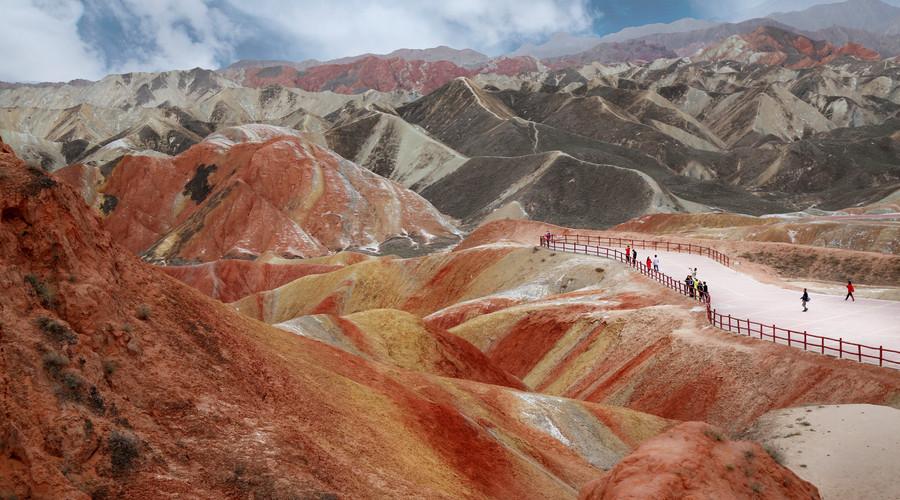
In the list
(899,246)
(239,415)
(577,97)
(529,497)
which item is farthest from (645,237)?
(577,97)

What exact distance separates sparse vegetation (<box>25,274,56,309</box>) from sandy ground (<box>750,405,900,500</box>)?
61.7ft

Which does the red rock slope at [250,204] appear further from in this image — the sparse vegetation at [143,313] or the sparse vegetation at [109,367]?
the sparse vegetation at [109,367]

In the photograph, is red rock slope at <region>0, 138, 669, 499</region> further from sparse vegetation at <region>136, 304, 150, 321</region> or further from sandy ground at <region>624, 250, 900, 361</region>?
sandy ground at <region>624, 250, 900, 361</region>

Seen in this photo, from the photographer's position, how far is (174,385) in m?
13.9

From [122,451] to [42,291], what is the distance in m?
3.84

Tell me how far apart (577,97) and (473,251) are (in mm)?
137119

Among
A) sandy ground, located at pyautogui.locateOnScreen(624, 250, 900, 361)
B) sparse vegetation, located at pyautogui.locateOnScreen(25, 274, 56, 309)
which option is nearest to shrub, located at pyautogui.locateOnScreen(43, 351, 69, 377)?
sparse vegetation, located at pyautogui.locateOnScreen(25, 274, 56, 309)

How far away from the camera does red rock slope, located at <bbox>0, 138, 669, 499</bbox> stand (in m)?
11.1

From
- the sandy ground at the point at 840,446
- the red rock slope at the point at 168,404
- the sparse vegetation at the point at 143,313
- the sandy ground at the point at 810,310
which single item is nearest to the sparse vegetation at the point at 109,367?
the red rock slope at the point at 168,404

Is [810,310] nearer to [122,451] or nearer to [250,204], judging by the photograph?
[122,451]

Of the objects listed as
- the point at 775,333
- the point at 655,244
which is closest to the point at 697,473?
the point at 775,333

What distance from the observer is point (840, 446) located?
792 inches

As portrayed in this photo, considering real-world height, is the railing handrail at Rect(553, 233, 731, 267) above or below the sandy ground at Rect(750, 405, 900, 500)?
above

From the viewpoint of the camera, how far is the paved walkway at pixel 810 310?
3049 cm
